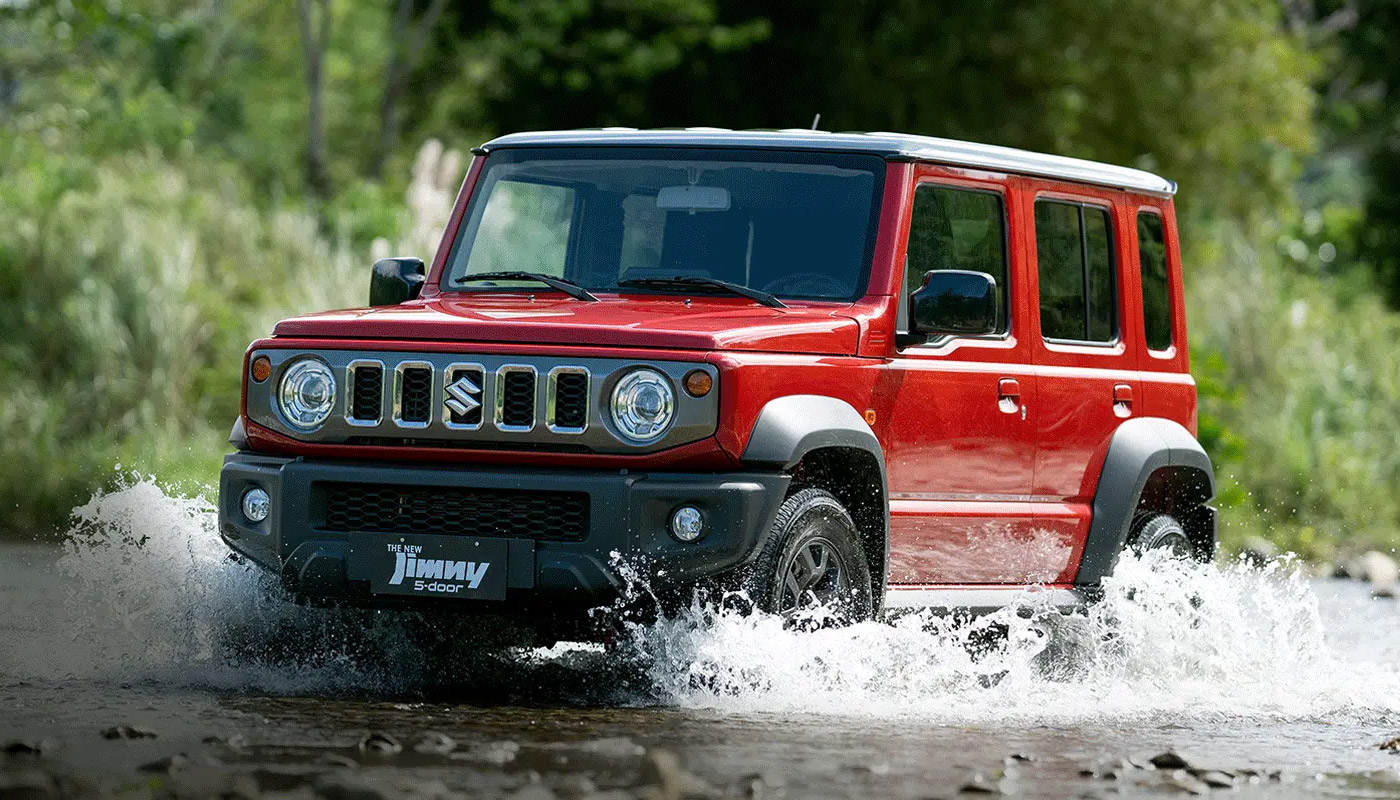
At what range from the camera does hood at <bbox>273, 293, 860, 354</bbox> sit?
24.2 ft

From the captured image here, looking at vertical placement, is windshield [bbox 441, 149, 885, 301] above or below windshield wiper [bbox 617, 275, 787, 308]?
above

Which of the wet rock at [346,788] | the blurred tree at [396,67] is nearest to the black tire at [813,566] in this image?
the wet rock at [346,788]

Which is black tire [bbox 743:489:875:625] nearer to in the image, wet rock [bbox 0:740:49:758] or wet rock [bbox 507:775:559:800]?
wet rock [bbox 507:775:559:800]

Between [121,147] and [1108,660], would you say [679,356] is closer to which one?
[1108,660]

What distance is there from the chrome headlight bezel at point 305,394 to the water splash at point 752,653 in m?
0.70

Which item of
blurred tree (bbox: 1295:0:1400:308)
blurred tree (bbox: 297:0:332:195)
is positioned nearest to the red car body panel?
blurred tree (bbox: 297:0:332:195)

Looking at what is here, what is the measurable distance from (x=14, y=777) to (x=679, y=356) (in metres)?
2.40

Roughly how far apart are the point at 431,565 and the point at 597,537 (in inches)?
21.4

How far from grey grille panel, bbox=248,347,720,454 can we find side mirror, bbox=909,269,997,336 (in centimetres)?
104

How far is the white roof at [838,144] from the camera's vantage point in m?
8.37

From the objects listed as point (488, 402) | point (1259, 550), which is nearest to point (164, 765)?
point (488, 402)

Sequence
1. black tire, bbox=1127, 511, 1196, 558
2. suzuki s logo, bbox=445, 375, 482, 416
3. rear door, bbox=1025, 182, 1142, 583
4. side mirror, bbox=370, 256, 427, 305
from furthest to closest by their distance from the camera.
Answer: black tire, bbox=1127, 511, 1196, 558 < rear door, bbox=1025, 182, 1142, 583 < side mirror, bbox=370, 256, 427, 305 < suzuki s logo, bbox=445, 375, 482, 416

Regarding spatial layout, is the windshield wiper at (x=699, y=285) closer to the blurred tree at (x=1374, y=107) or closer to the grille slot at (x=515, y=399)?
the grille slot at (x=515, y=399)

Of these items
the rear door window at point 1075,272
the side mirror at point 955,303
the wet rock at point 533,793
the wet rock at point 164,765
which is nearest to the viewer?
the wet rock at point 533,793
